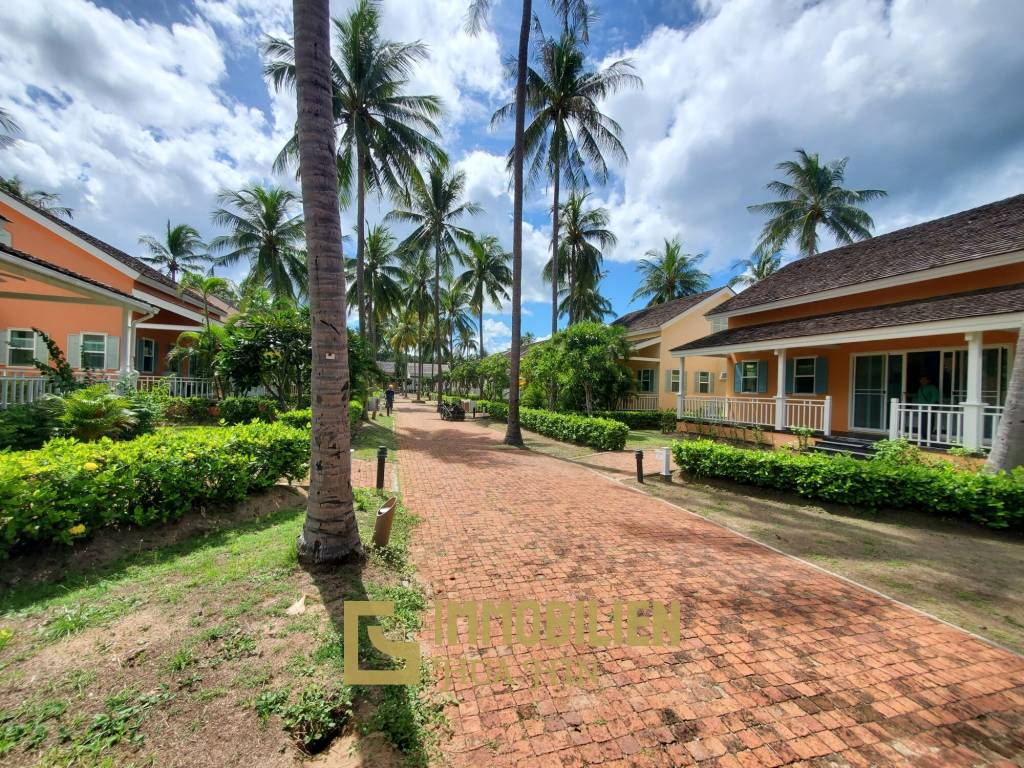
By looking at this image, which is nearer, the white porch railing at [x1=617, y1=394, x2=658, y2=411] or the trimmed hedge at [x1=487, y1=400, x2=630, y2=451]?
the trimmed hedge at [x1=487, y1=400, x2=630, y2=451]

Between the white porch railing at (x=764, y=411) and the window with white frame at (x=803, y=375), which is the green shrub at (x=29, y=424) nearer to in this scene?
the white porch railing at (x=764, y=411)

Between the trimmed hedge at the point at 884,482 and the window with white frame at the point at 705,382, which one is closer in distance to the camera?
the trimmed hedge at the point at 884,482

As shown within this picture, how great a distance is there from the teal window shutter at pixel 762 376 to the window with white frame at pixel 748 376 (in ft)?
0.87

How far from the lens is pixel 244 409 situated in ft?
40.8

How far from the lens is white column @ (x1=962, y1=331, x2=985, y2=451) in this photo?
8086mm

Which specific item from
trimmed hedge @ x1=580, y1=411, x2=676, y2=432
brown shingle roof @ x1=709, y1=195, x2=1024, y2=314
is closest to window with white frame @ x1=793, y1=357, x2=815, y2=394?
brown shingle roof @ x1=709, y1=195, x2=1024, y2=314

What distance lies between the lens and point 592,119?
61.3 ft

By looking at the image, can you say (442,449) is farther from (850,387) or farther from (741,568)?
(850,387)

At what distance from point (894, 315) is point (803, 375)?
12.3 feet

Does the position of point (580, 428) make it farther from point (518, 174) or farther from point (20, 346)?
point (20, 346)

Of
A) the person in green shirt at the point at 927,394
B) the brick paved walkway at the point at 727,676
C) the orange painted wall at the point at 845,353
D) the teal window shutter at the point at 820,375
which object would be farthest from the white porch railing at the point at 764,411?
the brick paved walkway at the point at 727,676

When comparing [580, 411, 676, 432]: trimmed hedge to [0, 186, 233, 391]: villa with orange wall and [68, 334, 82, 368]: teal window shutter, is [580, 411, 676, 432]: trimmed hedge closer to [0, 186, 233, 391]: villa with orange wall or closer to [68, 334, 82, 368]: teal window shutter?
[0, 186, 233, 391]: villa with orange wall

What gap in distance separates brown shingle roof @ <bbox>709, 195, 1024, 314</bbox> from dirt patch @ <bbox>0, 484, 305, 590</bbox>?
52.4ft

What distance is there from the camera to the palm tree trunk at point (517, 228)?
13430mm
